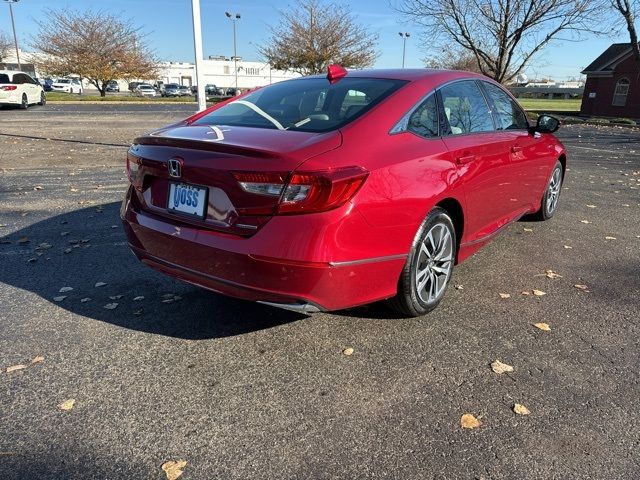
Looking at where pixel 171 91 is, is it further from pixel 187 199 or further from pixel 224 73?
pixel 187 199

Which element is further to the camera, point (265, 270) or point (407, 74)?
point (407, 74)

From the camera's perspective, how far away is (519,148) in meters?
4.49

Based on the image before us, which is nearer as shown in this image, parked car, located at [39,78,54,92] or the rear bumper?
the rear bumper

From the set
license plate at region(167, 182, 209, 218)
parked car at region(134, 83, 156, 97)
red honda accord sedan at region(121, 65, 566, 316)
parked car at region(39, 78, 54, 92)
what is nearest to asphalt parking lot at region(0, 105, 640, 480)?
red honda accord sedan at region(121, 65, 566, 316)

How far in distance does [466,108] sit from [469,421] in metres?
2.40

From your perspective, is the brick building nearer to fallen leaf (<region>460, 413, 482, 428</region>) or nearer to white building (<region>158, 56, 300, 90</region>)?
fallen leaf (<region>460, 413, 482, 428</region>)

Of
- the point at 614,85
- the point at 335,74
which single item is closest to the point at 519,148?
the point at 335,74

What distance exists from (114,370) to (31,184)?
6124 mm

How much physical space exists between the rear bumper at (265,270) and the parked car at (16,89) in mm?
25581

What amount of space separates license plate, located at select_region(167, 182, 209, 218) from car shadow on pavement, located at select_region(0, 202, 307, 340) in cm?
84

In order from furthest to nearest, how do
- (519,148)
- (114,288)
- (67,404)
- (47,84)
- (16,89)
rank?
(47,84) → (16,89) → (519,148) → (114,288) → (67,404)

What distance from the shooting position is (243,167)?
8.56 feet

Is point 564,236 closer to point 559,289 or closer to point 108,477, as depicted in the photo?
point 559,289

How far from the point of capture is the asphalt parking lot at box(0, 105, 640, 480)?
2.22 metres
